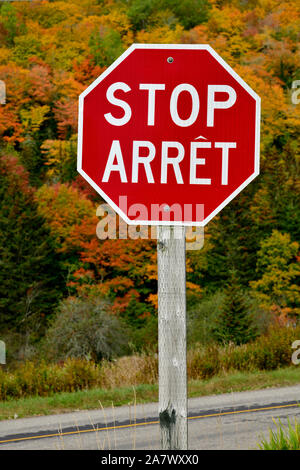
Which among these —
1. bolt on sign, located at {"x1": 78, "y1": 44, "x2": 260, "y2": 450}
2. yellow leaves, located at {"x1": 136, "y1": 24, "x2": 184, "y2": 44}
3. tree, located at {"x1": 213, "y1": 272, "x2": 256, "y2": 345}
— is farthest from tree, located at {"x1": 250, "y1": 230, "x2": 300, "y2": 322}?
bolt on sign, located at {"x1": 78, "y1": 44, "x2": 260, "y2": 450}

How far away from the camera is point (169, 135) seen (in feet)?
8.71

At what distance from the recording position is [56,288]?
50094 mm

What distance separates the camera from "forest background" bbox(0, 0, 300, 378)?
1312 inches

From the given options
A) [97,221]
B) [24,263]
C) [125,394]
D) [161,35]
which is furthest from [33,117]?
[125,394]

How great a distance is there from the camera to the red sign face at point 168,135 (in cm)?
265

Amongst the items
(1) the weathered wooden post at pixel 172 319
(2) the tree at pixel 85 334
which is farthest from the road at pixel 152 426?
(2) the tree at pixel 85 334

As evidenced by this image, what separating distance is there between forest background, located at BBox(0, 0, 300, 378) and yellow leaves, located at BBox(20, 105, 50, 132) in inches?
7.2

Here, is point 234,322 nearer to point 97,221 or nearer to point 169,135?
point 97,221

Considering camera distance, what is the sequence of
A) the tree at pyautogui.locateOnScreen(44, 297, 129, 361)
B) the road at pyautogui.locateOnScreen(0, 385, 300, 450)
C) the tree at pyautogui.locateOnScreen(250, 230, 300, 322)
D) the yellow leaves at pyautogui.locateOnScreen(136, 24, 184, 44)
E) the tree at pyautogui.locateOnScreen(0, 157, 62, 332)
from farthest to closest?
the yellow leaves at pyautogui.locateOnScreen(136, 24, 184, 44)
the tree at pyautogui.locateOnScreen(250, 230, 300, 322)
the tree at pyautogui.locateOnScreen(0, 157, 62, 332)
the tree at pyautogui.locateOnScreen(44, 297, 129, 361)
the road at pyautogui.locateOnScreen(0, 385, 300, 450)

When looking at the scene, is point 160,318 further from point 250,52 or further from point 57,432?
point 250,52

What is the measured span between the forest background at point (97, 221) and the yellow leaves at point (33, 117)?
182 mm

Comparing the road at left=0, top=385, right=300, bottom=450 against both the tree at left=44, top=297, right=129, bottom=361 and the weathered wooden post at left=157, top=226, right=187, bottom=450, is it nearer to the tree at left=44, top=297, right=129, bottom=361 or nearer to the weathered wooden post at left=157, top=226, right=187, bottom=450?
the weathered wooden post at left=157, top=226, right=187, bottom=450

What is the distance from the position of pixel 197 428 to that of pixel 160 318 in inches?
290

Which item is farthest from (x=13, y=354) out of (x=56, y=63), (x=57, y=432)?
(x=56, y=63)
